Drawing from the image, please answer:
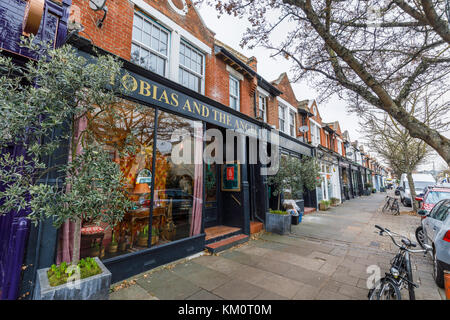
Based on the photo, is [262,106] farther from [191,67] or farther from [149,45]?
[149,45]

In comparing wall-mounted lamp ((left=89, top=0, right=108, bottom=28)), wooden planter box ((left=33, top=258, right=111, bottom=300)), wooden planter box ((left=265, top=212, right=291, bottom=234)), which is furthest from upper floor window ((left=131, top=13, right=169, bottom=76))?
wooden planter box ((left=265, top=212, right=291, bottom=234))

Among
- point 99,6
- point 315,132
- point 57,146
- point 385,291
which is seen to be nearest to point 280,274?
point 385,291

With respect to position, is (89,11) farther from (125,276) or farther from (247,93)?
(247,93)

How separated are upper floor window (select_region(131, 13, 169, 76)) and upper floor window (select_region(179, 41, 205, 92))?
2.14 feet

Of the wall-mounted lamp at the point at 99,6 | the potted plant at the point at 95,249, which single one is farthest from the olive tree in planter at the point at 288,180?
the wall-mounted lamp at the point at 99,6

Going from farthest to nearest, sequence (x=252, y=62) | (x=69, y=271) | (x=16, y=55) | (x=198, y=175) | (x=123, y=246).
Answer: (x=252, y=62)
(x=198, y=175)
(x=123, y=246)
(x=16, y=55)
(x=69, y=271)

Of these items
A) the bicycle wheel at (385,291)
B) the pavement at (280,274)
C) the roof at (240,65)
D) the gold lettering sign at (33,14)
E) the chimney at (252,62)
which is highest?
the chimney at (252,62)

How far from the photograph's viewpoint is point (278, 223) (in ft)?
25.9

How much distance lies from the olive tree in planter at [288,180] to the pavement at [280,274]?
39.1 inches

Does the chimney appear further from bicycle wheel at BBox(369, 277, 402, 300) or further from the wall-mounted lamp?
bicycle wheel at BBox(369, 277, 402, 300)

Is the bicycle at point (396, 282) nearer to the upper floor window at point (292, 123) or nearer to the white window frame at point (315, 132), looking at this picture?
the upper floor window at point (292, 123)

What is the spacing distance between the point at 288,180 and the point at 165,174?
5275 millimetres

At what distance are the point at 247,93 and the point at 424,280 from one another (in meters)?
8.45

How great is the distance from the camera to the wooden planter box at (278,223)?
784 centimetres
